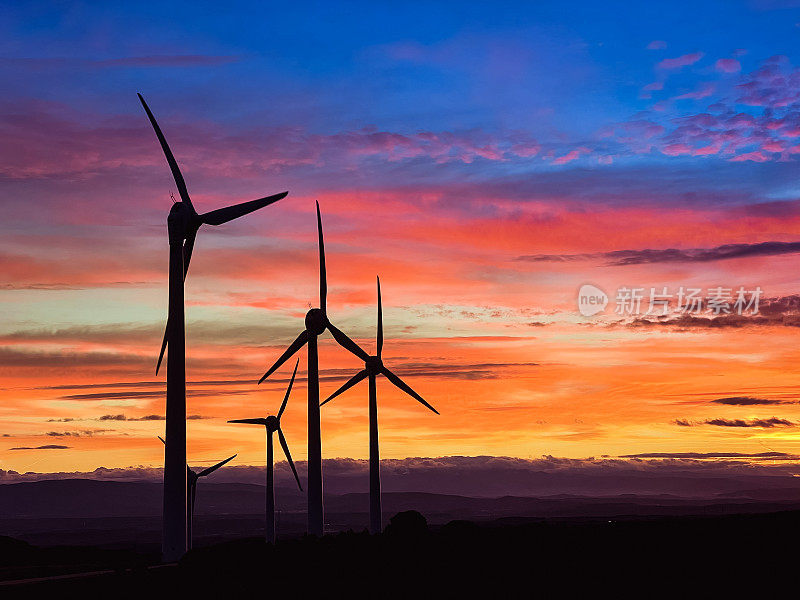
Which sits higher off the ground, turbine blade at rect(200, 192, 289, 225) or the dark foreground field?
turbine blade at rect(200, 192, 289, 225)

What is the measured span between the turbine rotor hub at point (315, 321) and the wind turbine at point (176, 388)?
29.3m

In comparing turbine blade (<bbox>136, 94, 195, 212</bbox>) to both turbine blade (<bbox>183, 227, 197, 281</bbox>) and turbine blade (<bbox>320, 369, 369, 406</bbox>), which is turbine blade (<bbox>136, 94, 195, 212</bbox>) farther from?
turbine blade (<bbox>320, 369, 369, 406</bbox>)

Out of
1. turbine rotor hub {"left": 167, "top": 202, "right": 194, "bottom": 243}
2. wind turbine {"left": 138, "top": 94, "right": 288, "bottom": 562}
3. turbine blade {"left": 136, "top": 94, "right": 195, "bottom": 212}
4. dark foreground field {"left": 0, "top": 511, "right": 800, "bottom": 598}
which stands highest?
turbine blade {"left": 136, "top": 94, "right": 195, "bottom": 212}

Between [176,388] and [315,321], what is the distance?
35.6 meters

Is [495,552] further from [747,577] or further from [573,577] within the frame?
[747,577]

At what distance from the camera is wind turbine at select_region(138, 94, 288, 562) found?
5388 centimetres

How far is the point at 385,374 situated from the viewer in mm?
99125

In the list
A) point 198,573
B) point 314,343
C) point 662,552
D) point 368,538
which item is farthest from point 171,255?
point 662,552

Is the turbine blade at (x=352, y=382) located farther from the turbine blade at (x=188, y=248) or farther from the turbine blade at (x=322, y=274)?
the turbine blade at (x=188, y=248)

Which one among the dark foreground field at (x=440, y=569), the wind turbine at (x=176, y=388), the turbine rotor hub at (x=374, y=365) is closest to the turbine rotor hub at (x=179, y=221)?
the wind turbine at (x=176, y=388)

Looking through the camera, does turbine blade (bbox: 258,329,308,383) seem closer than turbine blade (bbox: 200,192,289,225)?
No

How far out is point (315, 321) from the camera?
295ft

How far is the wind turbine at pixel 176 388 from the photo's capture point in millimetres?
53875

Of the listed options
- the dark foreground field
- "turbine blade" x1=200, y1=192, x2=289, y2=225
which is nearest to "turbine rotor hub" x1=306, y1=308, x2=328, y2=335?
the dark foreground field
